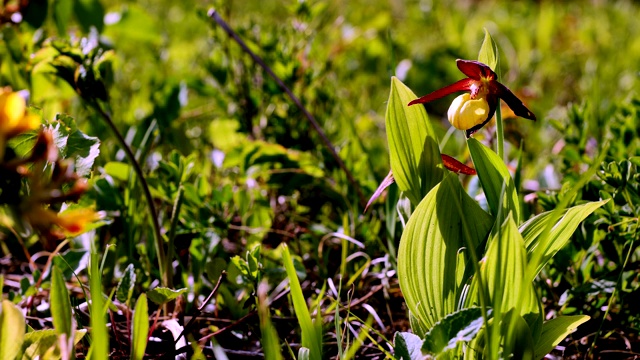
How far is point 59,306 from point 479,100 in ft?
2.52

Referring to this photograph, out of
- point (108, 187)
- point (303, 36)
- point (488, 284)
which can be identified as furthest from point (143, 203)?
point (488, 284)

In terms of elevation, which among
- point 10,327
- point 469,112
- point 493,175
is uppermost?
point 469,112

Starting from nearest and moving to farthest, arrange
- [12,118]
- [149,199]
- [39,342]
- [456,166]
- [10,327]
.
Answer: [12,118] → [10,327] → [39,342] → [456,166] → [149,199]

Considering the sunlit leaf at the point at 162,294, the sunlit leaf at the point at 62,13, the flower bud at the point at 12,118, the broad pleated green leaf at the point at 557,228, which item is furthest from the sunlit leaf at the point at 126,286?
the sunlit leaf at the point at 62,13

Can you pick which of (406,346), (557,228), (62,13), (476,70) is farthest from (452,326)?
(62,13)

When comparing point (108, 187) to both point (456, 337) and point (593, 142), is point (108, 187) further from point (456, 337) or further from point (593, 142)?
point (593, 142)

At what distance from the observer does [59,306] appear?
0.94m

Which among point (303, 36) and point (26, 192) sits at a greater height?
point (303, 36)

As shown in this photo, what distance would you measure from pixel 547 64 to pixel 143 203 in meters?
2.73

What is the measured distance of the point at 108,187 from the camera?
1612mm

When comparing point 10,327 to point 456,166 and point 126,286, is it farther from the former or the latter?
point 456,166

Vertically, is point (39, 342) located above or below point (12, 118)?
below

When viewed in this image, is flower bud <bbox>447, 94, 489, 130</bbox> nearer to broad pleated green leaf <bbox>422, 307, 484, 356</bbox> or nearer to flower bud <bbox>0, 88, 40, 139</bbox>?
broad pleated green leaf <bbox>422, 307, 484, 356</bbox>

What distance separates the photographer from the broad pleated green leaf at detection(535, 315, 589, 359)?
1.02 m
